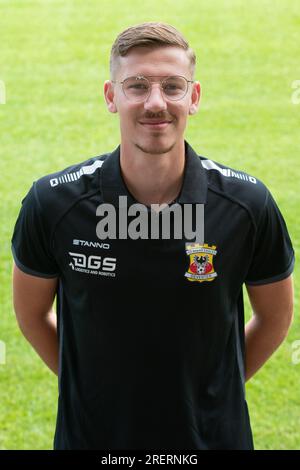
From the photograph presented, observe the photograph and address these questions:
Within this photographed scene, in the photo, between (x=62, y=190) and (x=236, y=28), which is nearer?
(x=62, y=190)

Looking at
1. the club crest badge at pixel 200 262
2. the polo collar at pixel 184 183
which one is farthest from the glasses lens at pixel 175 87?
the club crest badge at pixel 200 262

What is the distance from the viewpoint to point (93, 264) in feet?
9.42

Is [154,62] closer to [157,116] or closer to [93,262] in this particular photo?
[157,116]

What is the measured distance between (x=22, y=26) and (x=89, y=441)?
10.6 m

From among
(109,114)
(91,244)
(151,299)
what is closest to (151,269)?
(151,299)

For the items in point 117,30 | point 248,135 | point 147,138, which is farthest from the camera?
point 117,30

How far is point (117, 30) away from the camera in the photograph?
12773 mm

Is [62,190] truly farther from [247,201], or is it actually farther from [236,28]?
[236,28]

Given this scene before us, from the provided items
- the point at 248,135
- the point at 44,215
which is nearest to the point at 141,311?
the point at 44,215

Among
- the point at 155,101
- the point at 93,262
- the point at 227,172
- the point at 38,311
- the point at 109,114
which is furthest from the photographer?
the point at 109,114

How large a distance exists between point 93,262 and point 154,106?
0.52 m

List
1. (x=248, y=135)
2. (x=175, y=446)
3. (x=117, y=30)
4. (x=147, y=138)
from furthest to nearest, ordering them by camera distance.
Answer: (x=117, y=30) → (x=248, y=135) → (x=175, y=446) → (x=147, y=138)

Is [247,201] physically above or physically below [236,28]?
below

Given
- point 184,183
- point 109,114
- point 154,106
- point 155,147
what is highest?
point 109,114
